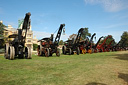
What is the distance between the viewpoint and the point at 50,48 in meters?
14.9

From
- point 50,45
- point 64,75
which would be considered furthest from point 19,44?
point 64,75

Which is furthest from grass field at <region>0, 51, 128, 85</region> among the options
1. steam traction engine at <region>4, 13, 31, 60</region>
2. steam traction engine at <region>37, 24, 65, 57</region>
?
steam traction engine at <region>37, 24, 65, 57</region>

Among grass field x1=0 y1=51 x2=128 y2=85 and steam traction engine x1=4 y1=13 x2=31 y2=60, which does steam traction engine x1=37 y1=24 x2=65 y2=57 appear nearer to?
steam traction engine x1=4 y1=13 x2=31 y2=60

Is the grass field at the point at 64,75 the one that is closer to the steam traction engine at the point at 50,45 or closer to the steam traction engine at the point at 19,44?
the steam traction engine at the point at 19,44

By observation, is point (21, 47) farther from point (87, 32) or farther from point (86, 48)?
point (87, 32)

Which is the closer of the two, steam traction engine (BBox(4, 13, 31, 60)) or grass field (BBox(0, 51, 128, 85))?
grass field (BBox(0, 51, 128, 85))

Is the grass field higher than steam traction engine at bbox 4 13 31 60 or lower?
lower

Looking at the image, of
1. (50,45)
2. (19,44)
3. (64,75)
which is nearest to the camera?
(64,75)

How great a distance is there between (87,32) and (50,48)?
43.8 metres

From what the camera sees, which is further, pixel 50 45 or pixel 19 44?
pixel 50 45

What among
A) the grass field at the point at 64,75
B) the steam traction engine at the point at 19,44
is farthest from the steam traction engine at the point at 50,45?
the grass field at the point at 64,75

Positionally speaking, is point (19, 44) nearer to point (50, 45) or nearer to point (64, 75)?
point (50, 45)

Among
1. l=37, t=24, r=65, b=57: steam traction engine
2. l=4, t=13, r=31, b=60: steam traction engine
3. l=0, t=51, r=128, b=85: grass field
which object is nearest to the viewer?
l=0, t=51, r=128, b=85: grass field

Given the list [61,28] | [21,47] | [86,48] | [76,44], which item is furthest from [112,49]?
[21,47]
